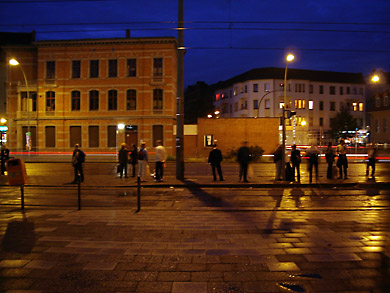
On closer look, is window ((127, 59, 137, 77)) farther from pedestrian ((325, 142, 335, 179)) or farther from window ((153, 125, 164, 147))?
pedestrian ((325, 142, 335, 179))

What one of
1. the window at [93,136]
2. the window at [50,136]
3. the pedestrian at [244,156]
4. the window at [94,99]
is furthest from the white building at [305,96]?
the pedestrian at [244,156]

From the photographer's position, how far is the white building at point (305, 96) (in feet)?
195

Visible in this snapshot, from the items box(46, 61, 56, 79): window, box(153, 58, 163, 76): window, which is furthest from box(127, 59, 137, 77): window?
box(46, 61, 56, 79): window

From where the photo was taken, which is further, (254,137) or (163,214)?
(254,137)

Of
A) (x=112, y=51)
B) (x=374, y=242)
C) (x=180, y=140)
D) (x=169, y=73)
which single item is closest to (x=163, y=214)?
(x=374, y=242)

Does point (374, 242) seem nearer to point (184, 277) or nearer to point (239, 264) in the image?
point (239, 264)

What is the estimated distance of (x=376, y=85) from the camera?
62.8 m

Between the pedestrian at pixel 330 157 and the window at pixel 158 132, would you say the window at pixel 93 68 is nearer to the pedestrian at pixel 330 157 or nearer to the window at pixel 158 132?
the window at pixel 158 132

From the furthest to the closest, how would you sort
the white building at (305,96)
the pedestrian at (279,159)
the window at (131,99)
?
the white building at (305,96)
the window at (131,99)
the pedestrian at (279,159)

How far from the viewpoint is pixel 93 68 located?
39.1m

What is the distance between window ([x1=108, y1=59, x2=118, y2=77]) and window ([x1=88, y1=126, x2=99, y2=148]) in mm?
6414

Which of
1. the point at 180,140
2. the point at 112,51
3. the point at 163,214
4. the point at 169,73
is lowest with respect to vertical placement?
the point at 163,214

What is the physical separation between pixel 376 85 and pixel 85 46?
52.3 m

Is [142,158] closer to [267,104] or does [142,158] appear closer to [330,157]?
[330,157]
